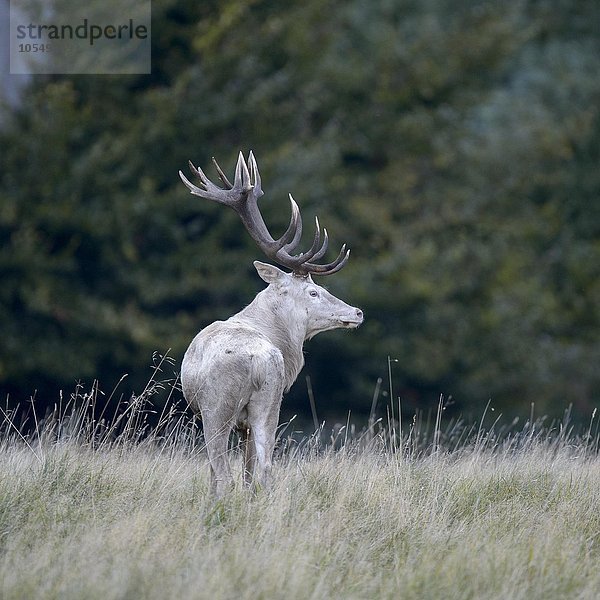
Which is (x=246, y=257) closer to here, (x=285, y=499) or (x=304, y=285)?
(x=304, y=285)

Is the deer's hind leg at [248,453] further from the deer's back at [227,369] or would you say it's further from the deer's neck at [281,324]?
the deer's neck at [281,324]

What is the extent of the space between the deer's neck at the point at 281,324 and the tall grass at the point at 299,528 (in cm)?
70

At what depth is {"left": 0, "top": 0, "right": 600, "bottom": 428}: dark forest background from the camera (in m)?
17.0

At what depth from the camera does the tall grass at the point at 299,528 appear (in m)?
5.04

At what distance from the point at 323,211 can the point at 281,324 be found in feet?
35.1

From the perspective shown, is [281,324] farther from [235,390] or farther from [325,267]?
[235,390]

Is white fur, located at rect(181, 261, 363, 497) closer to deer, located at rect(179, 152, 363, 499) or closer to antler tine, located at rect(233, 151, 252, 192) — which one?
deer, located at rect(179, 152, 363, 499)

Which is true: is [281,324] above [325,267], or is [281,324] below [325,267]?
below


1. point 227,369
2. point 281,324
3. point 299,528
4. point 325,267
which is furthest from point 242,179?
point 299,528

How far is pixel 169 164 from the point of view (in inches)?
717

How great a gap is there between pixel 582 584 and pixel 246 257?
12.5 metres

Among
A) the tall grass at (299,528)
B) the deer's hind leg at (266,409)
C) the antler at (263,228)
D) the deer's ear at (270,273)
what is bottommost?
the tall grass at (299,528)

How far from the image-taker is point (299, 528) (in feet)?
18.7

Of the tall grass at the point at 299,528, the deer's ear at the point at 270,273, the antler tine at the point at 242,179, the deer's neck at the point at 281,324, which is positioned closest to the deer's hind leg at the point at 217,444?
the tall grass at the point at 299,528
